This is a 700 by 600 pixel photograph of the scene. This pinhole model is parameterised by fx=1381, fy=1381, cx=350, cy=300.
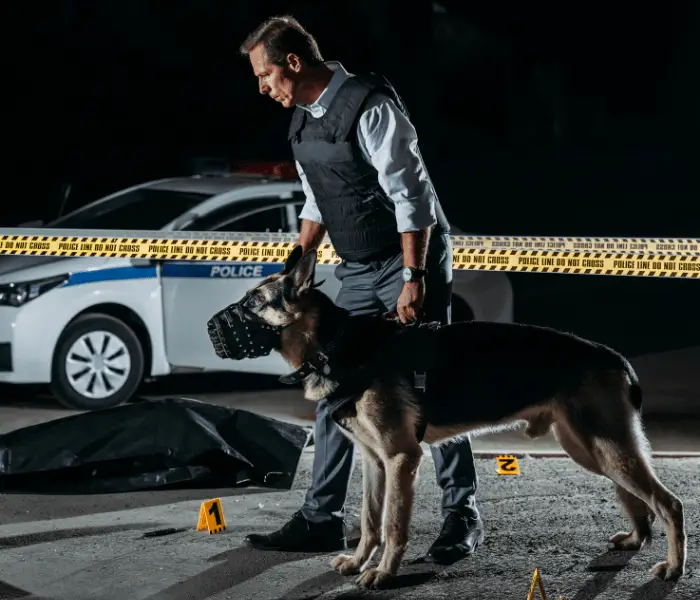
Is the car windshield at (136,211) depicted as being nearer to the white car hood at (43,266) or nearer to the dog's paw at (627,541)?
the white car hood at (43,266)

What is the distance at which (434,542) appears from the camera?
5.62m

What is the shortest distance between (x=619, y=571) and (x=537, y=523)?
0.77m

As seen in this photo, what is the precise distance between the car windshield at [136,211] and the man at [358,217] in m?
3.75

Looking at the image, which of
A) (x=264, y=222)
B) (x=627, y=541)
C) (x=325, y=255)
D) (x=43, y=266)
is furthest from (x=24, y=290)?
(x=627, y=541)

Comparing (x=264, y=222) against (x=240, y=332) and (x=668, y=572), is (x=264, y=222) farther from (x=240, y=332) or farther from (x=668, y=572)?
(x=668, y=572)

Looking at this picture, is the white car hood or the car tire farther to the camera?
the car tire

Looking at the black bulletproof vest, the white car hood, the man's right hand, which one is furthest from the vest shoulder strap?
the white car hood

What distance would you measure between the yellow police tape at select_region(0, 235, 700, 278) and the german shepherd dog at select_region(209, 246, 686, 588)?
2.39 metres

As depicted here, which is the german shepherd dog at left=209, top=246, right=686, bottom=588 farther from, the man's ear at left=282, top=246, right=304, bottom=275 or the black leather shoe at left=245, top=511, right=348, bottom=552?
the black leather shoe at left=245, top=511, right=348, bottom=552

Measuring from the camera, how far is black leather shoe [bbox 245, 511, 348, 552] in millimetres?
5730

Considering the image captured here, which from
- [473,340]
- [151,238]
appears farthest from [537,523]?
[151,238]

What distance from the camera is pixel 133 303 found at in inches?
359

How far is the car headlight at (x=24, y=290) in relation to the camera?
→ 345 inches

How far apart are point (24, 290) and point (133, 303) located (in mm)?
724
